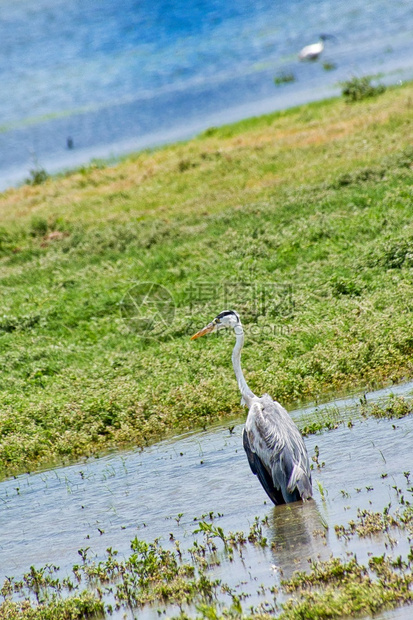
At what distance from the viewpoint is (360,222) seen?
15945mm

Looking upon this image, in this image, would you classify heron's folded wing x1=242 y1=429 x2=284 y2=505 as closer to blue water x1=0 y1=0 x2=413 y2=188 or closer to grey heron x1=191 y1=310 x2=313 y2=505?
grey heron x1=191 y1=310 x2=313 y2=505

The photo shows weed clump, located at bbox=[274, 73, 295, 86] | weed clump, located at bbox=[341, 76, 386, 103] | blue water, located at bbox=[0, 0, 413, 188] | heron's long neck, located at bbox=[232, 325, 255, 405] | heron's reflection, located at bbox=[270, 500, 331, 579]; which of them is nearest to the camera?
heron's reflection, located at bbox=[270, 500, 331, 579]

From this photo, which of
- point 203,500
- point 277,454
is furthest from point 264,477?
point 203,500

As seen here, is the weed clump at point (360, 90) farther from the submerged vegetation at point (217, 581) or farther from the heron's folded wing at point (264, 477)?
the submerged vegetation at point (217, 581)

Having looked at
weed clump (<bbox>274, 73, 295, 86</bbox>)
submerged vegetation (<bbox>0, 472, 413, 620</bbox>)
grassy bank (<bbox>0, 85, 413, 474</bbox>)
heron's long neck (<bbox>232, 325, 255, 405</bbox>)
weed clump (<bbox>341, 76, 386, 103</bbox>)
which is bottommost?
weed clump (<bbox>274, 73, 295, 86</bbox>)

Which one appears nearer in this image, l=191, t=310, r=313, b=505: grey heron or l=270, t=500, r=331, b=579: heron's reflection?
l=270, t=500, r=331, b=579: heron's reflection

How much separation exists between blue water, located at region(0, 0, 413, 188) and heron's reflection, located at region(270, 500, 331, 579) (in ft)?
93.5

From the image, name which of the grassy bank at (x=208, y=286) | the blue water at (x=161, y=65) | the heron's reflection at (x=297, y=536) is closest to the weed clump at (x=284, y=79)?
the blue water at (x=161, y=65)

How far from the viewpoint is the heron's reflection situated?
693 cm

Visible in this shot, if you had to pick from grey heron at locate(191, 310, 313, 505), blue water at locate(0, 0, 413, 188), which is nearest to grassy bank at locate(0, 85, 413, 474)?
grey heron at locate(191, 310, 313, 505)

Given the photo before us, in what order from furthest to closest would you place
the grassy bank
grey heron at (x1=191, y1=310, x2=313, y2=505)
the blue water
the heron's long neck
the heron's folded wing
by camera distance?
the blue water, the grassy bank, the heron's long neck, the heron's folded wing, grey heron at (x1=191, y1=310, x2=313, y2=505)

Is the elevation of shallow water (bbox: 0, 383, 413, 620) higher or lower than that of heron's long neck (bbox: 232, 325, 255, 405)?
lower

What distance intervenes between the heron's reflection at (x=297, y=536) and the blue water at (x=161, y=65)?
28.5m

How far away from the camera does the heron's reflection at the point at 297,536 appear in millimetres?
6930
